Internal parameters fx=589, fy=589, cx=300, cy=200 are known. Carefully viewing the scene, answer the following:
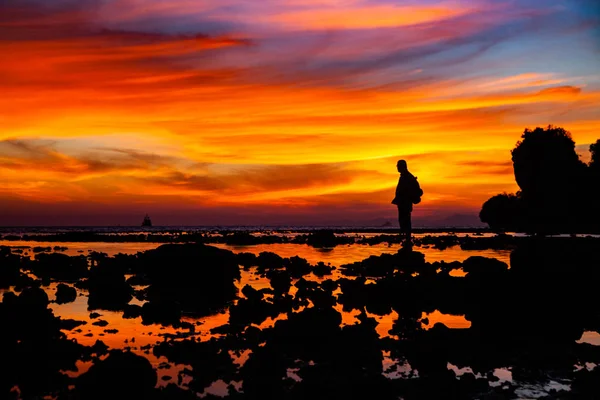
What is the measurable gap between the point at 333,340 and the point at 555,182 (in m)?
79.7

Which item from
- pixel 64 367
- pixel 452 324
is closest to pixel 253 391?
pixel 64 367

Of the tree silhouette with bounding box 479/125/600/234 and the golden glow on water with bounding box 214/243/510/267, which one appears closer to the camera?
the golden glow on water with bounding box 214/243/510/267

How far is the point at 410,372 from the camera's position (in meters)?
8.64

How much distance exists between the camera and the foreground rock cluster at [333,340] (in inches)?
300

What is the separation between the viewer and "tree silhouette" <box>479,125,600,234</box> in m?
80.2

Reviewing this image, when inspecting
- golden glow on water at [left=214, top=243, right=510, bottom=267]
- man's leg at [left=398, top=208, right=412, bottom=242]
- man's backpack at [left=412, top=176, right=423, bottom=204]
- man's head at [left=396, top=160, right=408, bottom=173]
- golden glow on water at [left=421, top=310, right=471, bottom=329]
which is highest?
man's head at [left=396, top=160, right=408, bottom=173]

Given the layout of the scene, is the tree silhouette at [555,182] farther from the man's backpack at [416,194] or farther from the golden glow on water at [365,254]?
the man's backpack at [416,194]

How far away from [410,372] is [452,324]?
4.25 m

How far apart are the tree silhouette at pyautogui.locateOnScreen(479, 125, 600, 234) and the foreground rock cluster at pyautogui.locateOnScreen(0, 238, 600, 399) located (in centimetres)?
6478

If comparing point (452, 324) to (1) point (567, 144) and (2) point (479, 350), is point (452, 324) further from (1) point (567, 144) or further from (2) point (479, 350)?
(1) point (567, 144)

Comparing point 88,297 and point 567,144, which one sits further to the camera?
point 567,144

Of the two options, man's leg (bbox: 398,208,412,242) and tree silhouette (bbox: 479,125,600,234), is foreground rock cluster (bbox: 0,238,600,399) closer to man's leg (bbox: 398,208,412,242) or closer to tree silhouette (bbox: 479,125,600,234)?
man's leg (bbox: 398,208,412,242)

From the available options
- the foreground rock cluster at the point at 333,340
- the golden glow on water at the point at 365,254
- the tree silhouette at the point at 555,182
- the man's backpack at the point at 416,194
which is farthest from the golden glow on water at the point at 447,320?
the tree silhouette at the point at 555,182

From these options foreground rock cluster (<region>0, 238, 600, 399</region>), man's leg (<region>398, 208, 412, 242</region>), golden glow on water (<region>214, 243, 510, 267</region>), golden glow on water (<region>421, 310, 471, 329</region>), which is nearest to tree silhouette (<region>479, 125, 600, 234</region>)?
golden glow on water (<region>214, 243, 510, 267</region>)
